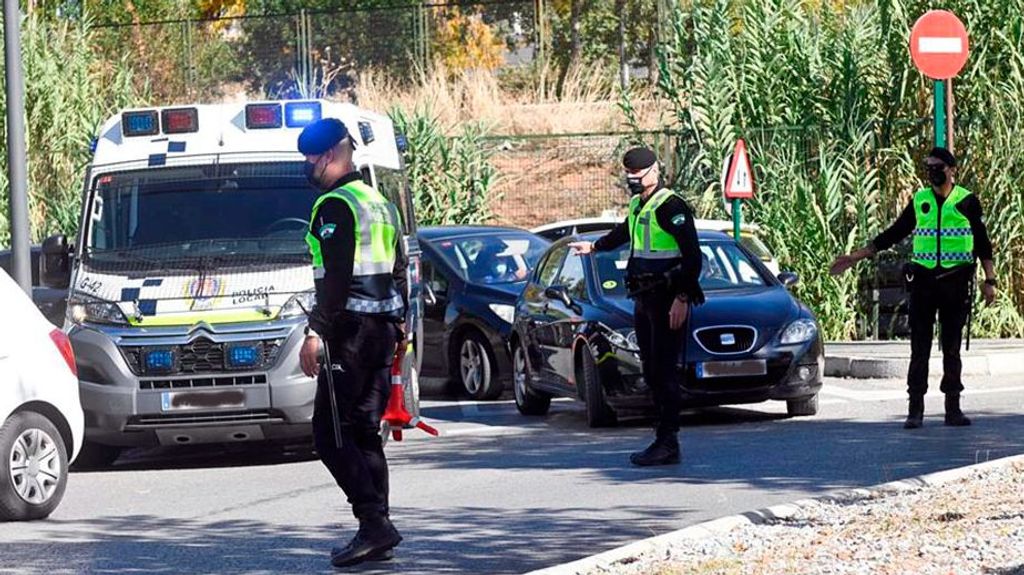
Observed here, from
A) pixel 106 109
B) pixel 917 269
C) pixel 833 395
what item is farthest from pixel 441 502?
pixel 106 109

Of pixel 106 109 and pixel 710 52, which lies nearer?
pixel 710 52

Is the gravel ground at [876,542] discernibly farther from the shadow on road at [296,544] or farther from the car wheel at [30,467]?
the car wheel at [30,467]

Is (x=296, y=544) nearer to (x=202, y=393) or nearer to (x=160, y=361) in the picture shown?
(x=202, y=393)

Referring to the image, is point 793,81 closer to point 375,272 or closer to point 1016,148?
point 1016,148

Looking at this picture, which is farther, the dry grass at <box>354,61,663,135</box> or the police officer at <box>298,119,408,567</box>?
the dry grass at <box>354,61,663,135</box>

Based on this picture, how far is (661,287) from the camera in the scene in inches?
470

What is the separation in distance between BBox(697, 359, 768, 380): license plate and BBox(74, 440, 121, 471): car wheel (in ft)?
12.9

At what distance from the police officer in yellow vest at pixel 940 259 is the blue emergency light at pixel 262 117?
3.79 m

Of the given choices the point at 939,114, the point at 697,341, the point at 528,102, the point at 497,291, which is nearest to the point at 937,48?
the point at 939,114

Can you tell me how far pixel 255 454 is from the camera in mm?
13945

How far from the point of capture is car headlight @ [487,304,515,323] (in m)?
17.6

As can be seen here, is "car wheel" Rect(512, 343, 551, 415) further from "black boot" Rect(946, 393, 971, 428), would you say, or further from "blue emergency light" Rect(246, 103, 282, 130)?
"black boot" Rect(946, 393, 971, 428)

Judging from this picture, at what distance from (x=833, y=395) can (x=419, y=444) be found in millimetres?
4065

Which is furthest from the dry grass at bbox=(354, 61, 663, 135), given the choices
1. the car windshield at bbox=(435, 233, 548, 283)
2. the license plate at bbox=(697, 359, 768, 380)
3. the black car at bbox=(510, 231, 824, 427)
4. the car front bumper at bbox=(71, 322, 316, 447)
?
the car front bumper at bbox=(71, 322, 316, 447)
